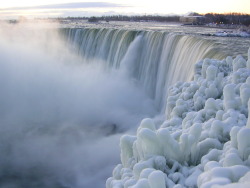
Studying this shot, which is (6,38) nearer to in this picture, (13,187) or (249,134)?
(13,187)

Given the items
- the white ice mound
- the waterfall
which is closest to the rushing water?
the waterfall

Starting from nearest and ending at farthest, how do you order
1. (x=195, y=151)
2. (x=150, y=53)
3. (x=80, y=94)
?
1. (x=195, y=151)
2. (x=150, y=53)
3. (x=80, y=94)

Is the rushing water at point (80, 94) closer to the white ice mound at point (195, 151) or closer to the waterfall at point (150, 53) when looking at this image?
the waterfall at point (150, 53)

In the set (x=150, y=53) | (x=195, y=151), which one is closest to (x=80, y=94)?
(x=150, y=53)

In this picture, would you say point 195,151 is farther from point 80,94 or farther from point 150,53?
point 80,94

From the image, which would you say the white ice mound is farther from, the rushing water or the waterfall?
the waterfall

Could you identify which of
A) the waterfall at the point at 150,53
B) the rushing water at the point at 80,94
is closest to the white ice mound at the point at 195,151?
the rushing water at the point at 80,94

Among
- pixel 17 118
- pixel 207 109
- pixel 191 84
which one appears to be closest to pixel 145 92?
pixel 17 118
